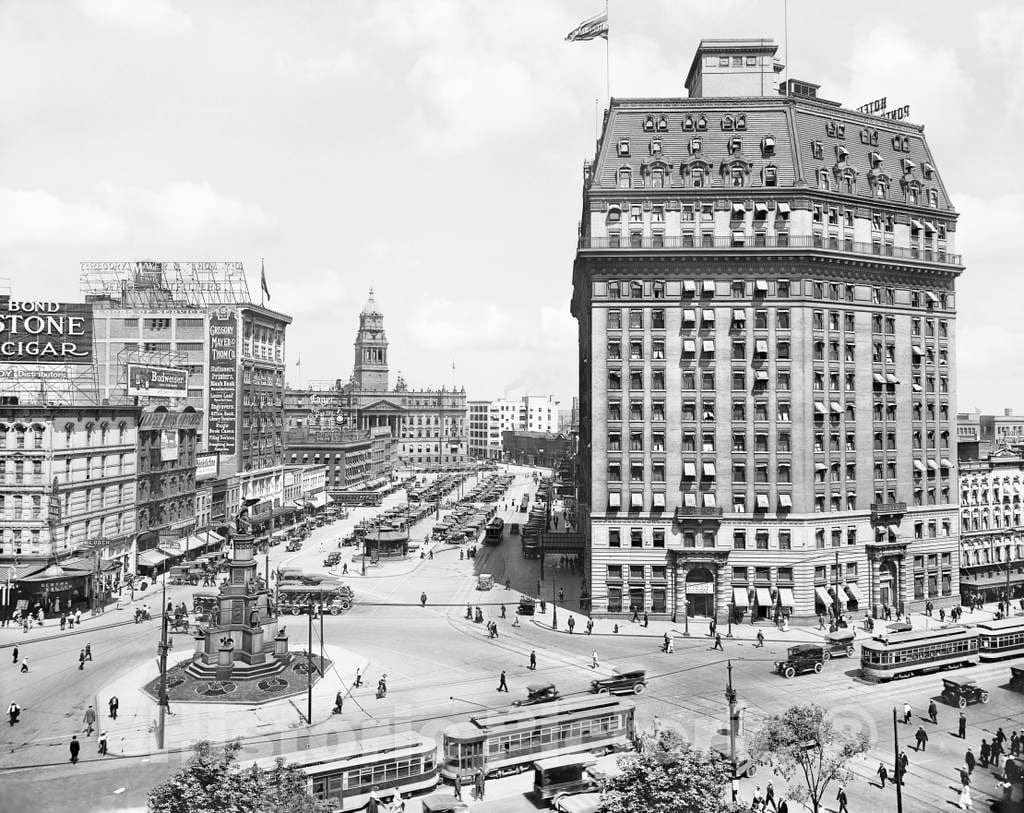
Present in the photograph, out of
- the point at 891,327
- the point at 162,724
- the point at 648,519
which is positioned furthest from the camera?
the point at 891,327

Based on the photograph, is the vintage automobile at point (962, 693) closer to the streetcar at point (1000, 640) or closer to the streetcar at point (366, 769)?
the streetcar at point (1000, 640)

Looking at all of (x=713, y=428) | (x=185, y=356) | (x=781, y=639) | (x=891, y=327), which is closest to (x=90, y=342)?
(x=185, y=356)

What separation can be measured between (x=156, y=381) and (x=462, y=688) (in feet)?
217

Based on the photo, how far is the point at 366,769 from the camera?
1396 inches

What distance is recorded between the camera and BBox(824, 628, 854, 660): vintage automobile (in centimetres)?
5888

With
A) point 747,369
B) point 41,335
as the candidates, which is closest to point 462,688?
point 747,369

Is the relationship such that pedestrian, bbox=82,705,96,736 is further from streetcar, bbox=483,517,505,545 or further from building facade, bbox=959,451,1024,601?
building facade, bbox=959,451,1024,601

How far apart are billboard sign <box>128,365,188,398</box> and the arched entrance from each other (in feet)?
218

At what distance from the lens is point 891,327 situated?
76.2 m

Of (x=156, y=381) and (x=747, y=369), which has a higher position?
(x=156, y=381)

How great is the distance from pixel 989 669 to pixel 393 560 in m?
66.6

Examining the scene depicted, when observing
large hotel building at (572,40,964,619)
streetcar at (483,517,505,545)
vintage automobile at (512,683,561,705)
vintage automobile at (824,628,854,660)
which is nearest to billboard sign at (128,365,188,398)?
streetcar at (483,517,505,545)

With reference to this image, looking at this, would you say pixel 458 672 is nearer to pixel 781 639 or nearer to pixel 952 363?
pixel 781 639

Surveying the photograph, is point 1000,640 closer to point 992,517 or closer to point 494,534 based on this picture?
point 992,517
